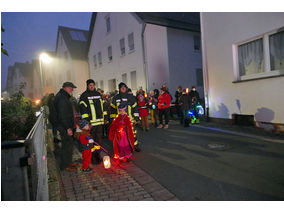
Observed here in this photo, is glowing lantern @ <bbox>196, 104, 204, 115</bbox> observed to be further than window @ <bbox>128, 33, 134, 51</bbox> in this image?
No

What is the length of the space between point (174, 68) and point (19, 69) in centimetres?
5074

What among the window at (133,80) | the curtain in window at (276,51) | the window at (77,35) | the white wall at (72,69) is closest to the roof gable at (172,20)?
the window at (133,80)

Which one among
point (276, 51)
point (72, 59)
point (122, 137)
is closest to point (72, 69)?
point (72, 59)

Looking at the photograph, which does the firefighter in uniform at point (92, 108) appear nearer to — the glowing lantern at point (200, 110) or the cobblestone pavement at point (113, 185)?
the cobblestone pavement at point (113, 185)

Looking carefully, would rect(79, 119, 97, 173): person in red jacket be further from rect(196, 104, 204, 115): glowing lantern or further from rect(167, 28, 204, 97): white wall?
rect(167, 28, 204, 97): white wall

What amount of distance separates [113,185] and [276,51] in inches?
285

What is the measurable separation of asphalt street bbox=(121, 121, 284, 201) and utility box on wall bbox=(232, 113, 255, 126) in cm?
163

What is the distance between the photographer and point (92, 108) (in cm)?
520

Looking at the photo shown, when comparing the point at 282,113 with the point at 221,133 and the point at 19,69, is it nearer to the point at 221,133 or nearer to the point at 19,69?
the point at 221,133

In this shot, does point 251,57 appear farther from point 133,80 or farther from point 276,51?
point 133,80

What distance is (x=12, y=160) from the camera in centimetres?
206

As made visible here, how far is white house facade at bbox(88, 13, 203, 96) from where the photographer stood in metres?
15.7

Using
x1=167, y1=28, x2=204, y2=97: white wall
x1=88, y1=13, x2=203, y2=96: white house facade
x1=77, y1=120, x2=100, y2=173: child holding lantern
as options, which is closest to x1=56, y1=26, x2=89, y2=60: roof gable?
x1=88, y1=13, x2=203, y2=96: white house facade

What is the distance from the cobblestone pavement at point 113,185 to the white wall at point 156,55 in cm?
1161
